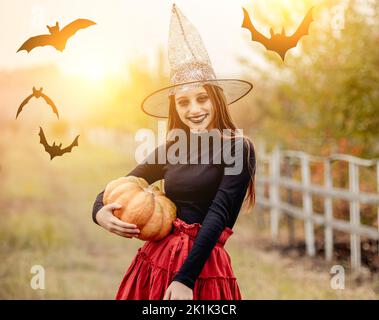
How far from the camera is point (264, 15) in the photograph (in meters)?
6.77

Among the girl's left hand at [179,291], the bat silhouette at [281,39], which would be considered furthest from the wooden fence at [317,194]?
the girl's left hand at [179,291]

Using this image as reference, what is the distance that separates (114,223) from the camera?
2.07 metres

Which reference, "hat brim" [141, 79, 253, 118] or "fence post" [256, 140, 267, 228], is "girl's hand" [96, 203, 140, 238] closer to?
"hat brim" [141, 79, 253, 118]

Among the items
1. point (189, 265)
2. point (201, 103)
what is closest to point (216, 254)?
point (189, 265)

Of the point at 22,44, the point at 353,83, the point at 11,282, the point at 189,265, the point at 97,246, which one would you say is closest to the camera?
the point at 189,265

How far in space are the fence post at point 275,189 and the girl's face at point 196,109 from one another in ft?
19.4

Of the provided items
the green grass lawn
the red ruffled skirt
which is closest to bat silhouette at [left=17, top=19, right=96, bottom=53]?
the red ruffled skirt

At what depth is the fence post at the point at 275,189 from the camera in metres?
8.07

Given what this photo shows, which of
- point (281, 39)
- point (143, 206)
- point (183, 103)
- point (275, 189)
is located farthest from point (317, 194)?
point (143, 206)

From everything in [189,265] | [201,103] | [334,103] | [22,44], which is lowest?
[189,265]

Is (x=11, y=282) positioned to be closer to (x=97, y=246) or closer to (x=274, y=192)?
(x=97, y=246)

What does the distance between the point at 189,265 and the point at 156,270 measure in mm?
205

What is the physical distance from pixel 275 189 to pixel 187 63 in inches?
240

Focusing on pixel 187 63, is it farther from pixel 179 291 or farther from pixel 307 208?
pixel 307 208
